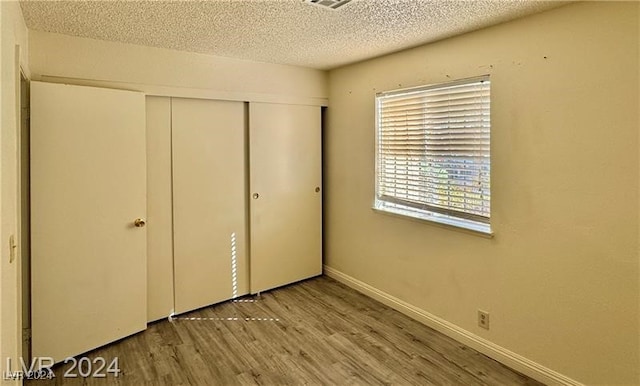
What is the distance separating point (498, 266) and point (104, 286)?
112 inches

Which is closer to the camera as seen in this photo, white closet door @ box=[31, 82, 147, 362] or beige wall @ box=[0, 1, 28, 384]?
beige wall @ box=[0, 1, 28, 384]

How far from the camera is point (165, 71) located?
3111 mm

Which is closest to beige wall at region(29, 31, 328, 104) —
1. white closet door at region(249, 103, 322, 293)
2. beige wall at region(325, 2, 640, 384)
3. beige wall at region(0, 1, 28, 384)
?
white closet door at region(249, 103, 322, 293)

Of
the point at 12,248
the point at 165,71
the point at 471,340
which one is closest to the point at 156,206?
the point at 165,71

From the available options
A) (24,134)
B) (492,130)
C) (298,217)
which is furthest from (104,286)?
(492,130)

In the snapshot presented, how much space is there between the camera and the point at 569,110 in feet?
7.26

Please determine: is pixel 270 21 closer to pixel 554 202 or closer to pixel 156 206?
pixel 156 206

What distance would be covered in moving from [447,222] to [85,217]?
2.67 metres

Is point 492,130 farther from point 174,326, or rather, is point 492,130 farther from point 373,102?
point 174,326

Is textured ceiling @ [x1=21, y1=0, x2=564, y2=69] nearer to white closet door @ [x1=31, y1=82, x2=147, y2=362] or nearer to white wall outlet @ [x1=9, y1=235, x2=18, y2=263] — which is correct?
white closet door @ [x1=31, y1=82, x2=147, y2=362]

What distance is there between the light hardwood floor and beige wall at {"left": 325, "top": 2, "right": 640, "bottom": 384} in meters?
0.32

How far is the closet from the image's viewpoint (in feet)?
8.43

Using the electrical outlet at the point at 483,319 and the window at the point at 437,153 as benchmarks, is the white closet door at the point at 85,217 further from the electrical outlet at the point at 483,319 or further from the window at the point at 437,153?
the electrical outlet at the point at 483,319

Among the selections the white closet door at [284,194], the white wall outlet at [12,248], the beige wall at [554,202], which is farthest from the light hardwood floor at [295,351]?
the white wall outlet at [12,248]
